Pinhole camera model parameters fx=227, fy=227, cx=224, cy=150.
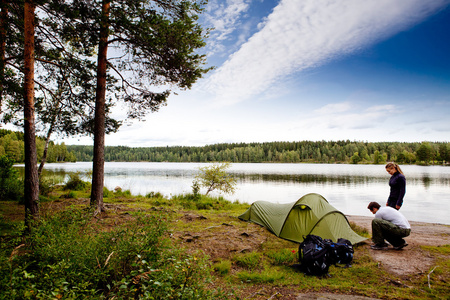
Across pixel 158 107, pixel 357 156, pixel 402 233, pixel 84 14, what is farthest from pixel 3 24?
pixel 357 156

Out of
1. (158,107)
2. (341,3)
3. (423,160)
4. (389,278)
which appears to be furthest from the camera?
(423,160)

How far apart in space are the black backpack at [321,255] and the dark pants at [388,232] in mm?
1236

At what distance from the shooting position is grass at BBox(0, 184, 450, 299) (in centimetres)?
229

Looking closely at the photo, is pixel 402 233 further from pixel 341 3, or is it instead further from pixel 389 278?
pixel 341 3

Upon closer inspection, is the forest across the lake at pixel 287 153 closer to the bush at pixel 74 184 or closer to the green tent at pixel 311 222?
the bush at pixel 74 184

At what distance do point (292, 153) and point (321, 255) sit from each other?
113063 mm

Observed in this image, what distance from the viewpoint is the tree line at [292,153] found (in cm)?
9369

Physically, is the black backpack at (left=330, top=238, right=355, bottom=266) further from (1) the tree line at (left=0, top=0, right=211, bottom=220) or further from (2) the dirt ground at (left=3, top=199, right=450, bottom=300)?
(1) the tree line at (left=0, top=0, right=211, bottom=220)

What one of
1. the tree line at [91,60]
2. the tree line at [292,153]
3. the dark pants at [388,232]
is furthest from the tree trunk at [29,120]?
the tree line at [292,153]

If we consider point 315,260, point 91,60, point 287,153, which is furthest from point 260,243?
point 287,153

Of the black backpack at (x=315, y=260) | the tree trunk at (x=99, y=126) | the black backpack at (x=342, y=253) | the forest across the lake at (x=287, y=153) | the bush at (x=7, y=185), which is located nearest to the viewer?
the black backpack at (x=315, y=260)

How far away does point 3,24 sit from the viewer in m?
6.67

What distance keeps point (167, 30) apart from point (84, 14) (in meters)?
2.42

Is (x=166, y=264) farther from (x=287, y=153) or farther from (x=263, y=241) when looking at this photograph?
(x=287, y=153)
